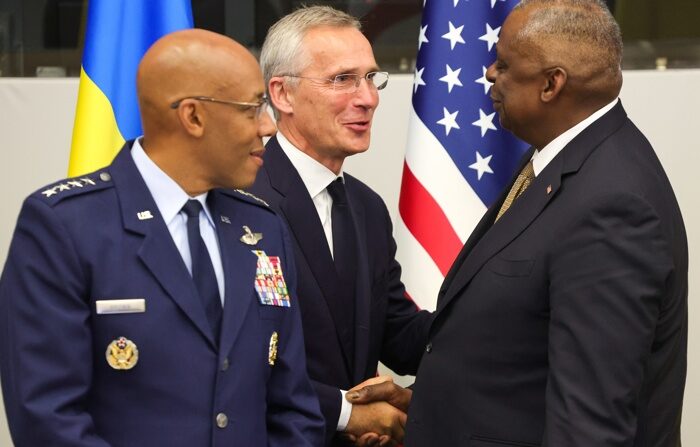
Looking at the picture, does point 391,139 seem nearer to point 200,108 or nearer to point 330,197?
point 330,197

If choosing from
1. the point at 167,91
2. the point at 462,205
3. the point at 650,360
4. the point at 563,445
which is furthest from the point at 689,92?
the point at 167,91

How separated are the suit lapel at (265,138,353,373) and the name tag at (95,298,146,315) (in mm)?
782

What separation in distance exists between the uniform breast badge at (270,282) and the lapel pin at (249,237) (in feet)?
0.06

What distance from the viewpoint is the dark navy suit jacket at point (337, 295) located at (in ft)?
7.86

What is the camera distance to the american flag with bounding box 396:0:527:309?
3.12 metres

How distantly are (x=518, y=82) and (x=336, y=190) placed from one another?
2.00 ft

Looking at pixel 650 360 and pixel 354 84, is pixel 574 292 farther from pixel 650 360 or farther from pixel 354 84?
pixel 354 84

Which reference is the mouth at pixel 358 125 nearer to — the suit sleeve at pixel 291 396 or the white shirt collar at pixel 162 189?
the suit sleeve at pixel 291 396

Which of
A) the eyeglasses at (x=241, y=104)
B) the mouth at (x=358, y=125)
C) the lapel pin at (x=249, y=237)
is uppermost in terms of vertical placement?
the eyeglasses at (x=241, y=104)

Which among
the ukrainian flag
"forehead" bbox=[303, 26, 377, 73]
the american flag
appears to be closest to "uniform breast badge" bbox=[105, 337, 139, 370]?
"forehead" bbox=[303, 26, 377, 73]

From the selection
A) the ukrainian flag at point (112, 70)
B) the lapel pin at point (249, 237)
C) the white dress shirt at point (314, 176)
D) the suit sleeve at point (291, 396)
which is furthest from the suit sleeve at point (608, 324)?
the ukrainian flag at point (112, 70)

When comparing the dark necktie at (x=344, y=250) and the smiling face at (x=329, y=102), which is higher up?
the smiling face at (x=329, y=102)

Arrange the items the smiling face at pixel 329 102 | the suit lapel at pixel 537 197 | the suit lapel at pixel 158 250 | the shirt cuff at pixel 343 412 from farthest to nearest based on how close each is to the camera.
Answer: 1. the smiling face at pixel 329 102
2. the shirt cuff at pixel 343 412
3. the suit lapel at pixel 537 197
4. the suit lapel at pixel 158 250

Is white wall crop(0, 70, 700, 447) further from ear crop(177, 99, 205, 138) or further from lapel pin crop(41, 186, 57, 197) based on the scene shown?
lapel pin crop(41, 186, 57, 197)
